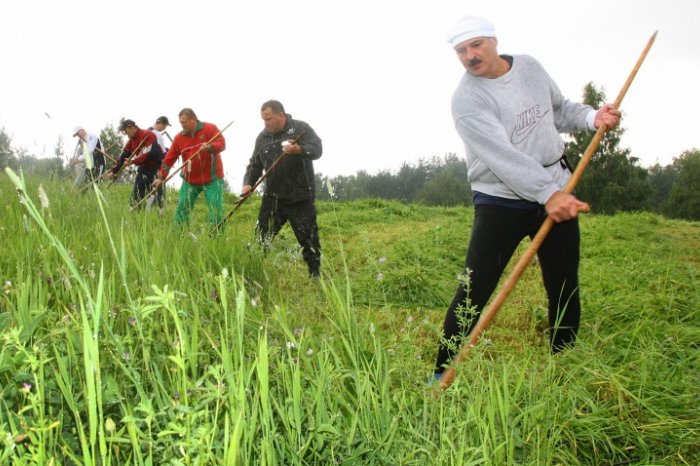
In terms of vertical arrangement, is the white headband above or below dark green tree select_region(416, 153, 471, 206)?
below

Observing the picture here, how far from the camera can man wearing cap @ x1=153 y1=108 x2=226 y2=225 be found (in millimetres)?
7297

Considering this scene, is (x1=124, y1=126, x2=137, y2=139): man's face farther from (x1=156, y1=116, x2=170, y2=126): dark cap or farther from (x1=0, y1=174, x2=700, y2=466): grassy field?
(x1=0, y1=174, x2=700, y2=466): grassy field

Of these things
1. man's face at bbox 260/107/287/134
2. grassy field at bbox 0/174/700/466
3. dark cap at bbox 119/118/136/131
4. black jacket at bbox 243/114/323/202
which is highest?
dark cap at bbox 119/118/136/131

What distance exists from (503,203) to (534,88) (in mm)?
647

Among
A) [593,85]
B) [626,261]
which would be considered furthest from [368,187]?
[626,261]

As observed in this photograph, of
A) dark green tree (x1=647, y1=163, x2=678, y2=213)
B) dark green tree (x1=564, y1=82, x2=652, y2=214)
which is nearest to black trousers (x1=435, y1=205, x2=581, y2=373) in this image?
dark green tree (x1=564, y1=82, x2=652, y2=214)

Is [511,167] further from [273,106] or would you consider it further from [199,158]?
[199,158]

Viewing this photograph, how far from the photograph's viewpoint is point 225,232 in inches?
189

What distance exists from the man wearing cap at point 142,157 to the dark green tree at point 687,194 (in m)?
51.6

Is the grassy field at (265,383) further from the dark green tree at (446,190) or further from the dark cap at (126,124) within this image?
the dark green tree at (446,190)

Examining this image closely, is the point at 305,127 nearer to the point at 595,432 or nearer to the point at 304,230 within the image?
the point at 304,230

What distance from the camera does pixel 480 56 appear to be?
9.57 ft

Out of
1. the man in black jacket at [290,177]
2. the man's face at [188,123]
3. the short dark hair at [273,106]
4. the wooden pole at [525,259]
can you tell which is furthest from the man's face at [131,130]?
the wooden pole at [525,259]

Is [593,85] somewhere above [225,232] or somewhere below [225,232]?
above
